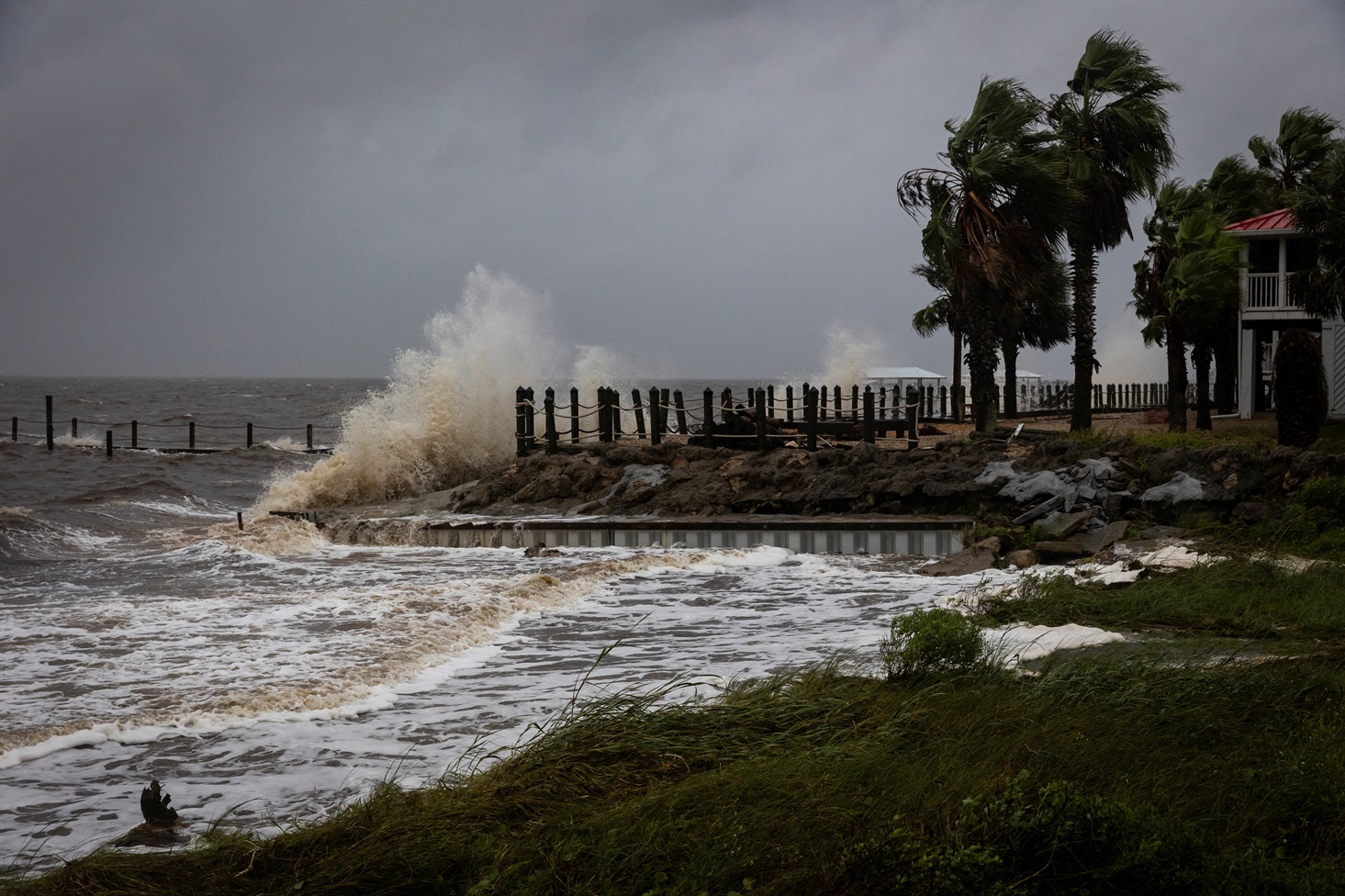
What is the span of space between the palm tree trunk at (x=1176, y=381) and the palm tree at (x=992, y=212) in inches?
142

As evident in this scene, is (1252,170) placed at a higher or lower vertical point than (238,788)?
higher

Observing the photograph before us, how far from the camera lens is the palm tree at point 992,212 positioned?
2269 centimetres

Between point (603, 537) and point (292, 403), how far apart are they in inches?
3442

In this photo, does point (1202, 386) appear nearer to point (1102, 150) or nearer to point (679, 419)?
point (1102, 150)

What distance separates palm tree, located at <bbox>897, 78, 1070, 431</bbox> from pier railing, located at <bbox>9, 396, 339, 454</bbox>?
25.3 meters

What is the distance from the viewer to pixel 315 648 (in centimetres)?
928

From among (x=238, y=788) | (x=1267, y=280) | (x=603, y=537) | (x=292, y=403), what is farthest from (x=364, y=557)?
(x=292, y=403)

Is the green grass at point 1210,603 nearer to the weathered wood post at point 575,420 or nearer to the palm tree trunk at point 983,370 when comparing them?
the palm tree trunk at point 983,370

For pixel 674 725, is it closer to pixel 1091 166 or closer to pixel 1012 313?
pixel 1091 166

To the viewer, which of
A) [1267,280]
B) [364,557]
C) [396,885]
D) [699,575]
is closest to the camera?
[396,885]

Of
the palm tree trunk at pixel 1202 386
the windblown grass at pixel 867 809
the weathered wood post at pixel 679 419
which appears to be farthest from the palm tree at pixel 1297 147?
the windblown grass at pixel 867 809

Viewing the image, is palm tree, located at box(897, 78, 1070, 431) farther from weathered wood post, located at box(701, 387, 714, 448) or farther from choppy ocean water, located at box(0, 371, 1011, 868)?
choppy ocean water, located at box(0, 371, 1011, 868)

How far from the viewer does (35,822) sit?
532 cm

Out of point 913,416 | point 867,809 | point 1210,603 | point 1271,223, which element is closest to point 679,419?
point 913,416
